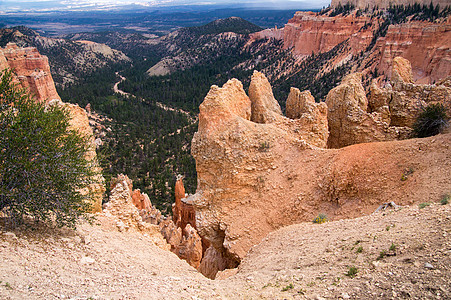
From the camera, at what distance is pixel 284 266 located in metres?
Answer: 7.58

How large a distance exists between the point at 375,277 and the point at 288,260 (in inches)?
106

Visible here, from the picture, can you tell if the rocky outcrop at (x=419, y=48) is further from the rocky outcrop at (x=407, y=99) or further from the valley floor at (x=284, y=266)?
the valley floor at (x=284, y=266)

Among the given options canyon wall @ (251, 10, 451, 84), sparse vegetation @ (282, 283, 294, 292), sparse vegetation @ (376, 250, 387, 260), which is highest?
canyon wall @ (251, 10, 451, 84)

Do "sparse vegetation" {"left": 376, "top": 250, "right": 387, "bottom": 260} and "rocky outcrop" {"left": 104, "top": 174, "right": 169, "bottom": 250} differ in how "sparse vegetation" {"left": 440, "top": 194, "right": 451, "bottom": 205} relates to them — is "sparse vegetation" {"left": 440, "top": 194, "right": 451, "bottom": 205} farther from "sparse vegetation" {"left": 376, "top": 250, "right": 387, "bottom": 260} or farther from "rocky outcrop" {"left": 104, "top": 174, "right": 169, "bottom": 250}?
"rocky outcrop" {"left": 104, "top": 174, "right": 169, "bottom": 250}

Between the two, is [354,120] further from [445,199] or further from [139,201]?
[139,201]

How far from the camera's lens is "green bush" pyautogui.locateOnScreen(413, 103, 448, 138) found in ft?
46.4

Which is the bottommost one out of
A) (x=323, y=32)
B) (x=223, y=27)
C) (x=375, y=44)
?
(x=375, y=44)

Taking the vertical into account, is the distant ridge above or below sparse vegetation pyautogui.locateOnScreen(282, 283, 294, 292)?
above

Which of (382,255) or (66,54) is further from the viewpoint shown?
(66,54)

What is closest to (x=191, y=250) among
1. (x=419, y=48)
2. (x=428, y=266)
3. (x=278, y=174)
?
(x=278, y=174)

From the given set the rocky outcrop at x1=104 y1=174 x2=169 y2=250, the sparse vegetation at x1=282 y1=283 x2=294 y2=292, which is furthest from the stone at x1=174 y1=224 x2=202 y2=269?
the sparse vegetation at x1=282 y1=283 x2=294 y2=292

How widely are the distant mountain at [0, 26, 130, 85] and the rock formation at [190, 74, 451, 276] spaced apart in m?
89.7

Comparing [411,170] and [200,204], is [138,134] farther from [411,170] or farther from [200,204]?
[411,170]

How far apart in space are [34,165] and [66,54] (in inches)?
4951
